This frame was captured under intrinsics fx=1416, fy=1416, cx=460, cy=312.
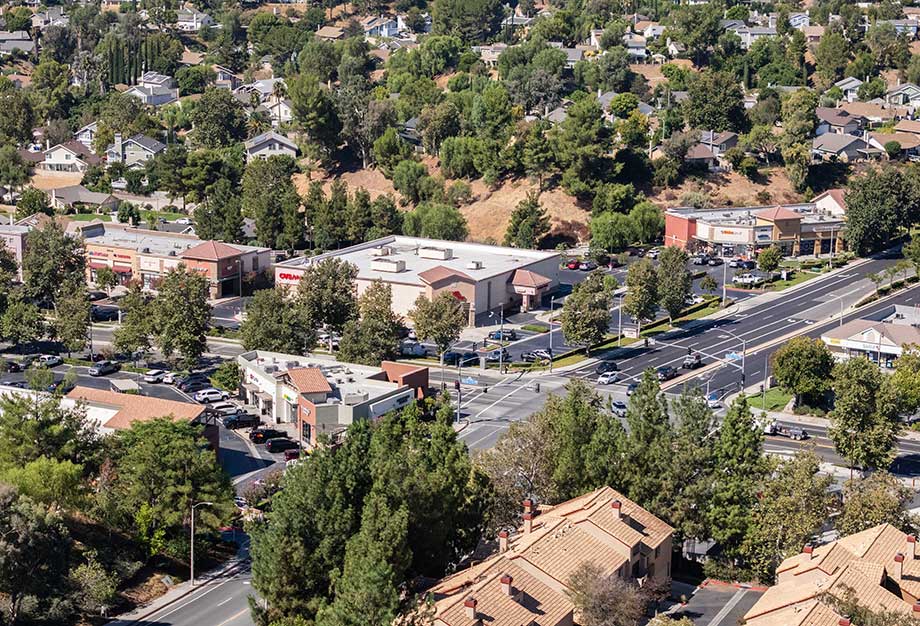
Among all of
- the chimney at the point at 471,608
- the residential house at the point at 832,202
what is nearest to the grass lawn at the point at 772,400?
the chimney at the point at 471,608

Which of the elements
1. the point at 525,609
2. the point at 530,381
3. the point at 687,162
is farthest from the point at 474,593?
the point at 687,162

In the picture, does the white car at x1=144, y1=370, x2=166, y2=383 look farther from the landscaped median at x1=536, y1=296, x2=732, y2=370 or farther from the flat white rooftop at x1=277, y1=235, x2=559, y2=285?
the landscaped median at x1=536, y1=296, x2=732, y2=370

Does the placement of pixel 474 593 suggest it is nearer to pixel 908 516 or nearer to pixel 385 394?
pixel 908 516

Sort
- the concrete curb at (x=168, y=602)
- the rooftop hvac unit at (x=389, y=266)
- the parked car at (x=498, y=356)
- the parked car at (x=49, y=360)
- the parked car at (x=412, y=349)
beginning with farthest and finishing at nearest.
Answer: the rooftop hvac unit at (x=389, y=266)
the parked car at (x=412, y=349)
the parked car at (x=498, y=356)
the parked car at (x=49, y=360)
the concrete curb at (x=168, y=602)

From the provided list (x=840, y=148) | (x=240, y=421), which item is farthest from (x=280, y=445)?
(x=840, y=148)

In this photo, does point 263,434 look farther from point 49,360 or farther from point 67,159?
point 67,159

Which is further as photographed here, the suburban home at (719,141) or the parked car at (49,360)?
the suburban home at (719,141)

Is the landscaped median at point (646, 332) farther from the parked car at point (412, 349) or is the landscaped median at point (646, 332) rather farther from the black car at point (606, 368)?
the parked car at point (412, 349)
